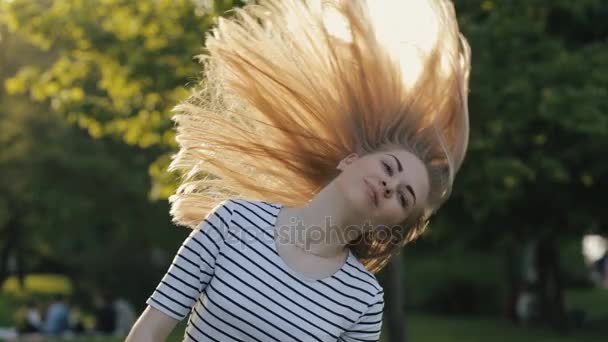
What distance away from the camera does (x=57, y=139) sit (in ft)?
97.0

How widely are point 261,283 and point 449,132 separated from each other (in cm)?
95

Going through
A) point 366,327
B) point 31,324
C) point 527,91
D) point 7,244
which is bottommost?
point 7,244

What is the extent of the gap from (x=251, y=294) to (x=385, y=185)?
2.04ft

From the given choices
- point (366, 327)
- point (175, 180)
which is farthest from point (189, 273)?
point (175, 180)

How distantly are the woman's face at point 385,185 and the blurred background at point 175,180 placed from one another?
1.19 meters

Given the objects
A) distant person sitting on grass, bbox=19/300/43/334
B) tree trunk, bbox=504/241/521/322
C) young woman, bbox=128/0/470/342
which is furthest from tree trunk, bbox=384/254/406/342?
tree trunk, bbox=504/241/521/322

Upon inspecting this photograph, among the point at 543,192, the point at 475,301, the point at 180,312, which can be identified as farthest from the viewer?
the point at 475,301

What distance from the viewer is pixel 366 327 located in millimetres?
3908

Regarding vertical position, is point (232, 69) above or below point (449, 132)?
above

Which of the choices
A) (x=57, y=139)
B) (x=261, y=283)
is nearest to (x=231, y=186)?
(x=261, y=283)

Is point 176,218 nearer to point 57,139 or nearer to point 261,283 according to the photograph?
point 261,283

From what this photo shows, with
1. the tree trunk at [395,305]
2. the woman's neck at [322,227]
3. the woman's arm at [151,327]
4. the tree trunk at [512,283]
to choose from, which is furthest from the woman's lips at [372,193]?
the tree trunk at [512,283]

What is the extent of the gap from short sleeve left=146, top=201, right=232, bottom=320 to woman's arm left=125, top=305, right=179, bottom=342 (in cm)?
2

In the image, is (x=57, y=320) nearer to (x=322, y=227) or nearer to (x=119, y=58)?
(x=119, y=58)
